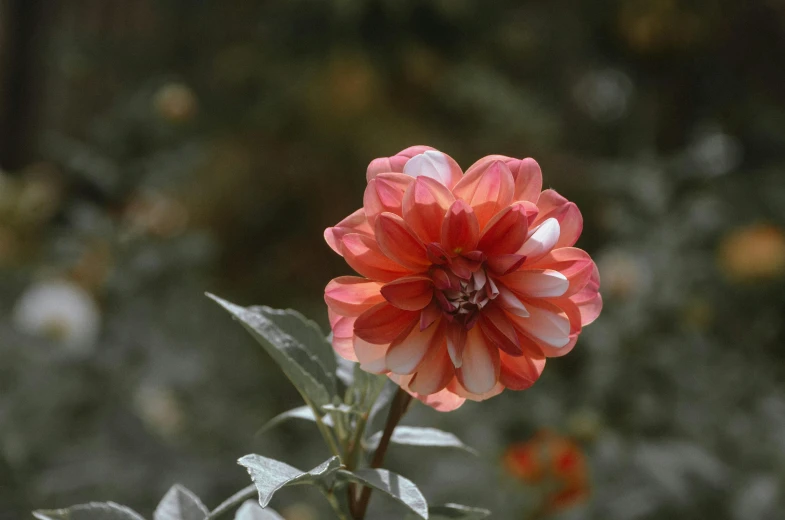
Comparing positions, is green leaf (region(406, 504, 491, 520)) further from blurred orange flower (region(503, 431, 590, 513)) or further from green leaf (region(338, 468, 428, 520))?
blurred orange flower (region(503, 431, 590, 513))

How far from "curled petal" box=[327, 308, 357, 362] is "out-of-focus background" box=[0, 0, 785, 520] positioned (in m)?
0.75

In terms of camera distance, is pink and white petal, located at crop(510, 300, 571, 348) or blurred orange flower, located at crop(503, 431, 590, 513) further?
blurred orange flower, located at crop(503, 431, 590, 513)

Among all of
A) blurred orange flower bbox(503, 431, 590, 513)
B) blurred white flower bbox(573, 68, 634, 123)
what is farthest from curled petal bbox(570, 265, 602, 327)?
blurred white flower bbox(573, 68, 634, 123)

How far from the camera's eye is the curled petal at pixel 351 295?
0.33m

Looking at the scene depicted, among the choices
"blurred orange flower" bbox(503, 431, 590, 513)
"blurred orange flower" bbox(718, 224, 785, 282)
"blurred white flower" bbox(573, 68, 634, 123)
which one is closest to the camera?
"blurred orange flower" bbox(503, 431, 590, 513)

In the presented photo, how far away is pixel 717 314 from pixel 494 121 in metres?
0.96

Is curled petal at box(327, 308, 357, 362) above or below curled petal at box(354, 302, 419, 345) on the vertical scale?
below

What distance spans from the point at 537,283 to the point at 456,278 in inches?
1.4

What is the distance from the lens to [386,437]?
1.14 ft

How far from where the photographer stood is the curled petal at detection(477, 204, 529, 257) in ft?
Result: 1.06

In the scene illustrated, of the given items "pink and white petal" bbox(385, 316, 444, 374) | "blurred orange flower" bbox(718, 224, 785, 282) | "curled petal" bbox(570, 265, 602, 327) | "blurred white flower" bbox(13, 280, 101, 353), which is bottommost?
"blurred white flower" bbox(13, 280, 101, 353)

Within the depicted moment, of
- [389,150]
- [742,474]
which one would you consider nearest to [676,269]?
[742,474]

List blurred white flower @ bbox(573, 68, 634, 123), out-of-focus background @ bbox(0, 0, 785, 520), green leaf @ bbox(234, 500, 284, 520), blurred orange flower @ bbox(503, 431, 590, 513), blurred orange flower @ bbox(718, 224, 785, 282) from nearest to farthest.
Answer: green leaf @ bbox(234, 500, 284, 520) → blurred orange flower @ bbox(503, 431, 590, 513) → out-of-focus background @ bbox(0, 0, 785, 520) → blurred orange flower @ bbox(718, 224, 785, 282) → blurred white flower @ bbox(573, 68, 634, 123)

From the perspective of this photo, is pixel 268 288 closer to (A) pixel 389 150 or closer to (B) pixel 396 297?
(A) pixel 389 150
